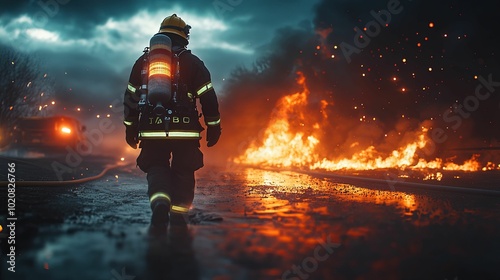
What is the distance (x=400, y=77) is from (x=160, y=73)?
1625cm

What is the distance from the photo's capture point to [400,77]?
1873cm

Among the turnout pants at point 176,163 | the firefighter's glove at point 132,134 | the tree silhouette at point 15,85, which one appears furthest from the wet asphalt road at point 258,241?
the tree silhouette at point 15,85

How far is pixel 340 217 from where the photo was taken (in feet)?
16.1

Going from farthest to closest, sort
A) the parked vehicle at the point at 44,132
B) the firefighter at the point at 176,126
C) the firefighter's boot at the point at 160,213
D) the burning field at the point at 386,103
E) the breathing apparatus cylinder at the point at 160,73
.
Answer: the parked vehicle at the point at 44,132, the burning field at the point at 386,103, the firefighter at the point at 176,126, the breathing apparatus cylinder at the point at 160,73, the firefighter's boot at the point at 160,213

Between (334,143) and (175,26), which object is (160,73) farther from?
(334,143)

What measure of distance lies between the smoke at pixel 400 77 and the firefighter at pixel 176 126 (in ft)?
46.1

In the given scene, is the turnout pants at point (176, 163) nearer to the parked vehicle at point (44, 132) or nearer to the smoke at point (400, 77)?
the smoke at point (400, 77)

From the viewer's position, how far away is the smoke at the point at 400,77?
54.0ft

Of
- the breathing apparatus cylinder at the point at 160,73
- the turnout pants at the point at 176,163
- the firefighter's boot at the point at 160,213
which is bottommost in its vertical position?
the firefighter's boot at the point at 160,213

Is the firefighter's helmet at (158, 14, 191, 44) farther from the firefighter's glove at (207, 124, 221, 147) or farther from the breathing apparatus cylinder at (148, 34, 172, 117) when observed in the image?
the firefighter's glove at (207, 124, 221, 147)

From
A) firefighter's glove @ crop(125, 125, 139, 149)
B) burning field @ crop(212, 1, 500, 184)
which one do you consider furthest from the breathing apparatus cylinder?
burning field @ crop(212, 1, 500, 184)

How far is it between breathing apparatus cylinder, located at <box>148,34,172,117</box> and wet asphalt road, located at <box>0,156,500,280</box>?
1.38 metres

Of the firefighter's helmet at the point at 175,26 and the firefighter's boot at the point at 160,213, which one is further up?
the firefighter's helmet at the point at 175,26

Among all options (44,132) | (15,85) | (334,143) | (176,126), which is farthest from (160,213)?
(15,85)
